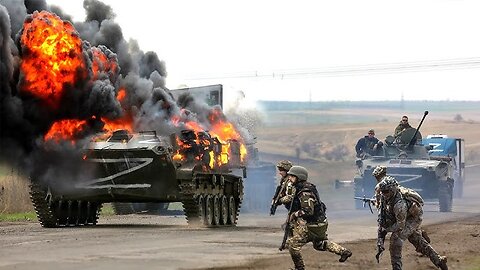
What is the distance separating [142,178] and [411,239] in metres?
12.9

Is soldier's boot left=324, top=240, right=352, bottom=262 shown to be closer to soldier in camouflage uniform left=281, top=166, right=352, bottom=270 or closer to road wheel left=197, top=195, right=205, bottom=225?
soldier in camouflage uniform left=281, top=166, right=352, bottom=270

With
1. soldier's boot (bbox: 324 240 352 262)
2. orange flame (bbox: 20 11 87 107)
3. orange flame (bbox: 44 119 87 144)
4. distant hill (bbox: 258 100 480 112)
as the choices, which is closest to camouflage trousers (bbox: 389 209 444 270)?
soldier's boot (bbox: 324 240 352 262)

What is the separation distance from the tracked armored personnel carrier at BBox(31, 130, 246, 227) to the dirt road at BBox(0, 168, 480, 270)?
2.58 ft

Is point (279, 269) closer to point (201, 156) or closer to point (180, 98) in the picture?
point (201, 156)

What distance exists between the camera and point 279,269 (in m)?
18.6

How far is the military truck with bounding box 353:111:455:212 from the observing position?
41.0 metres

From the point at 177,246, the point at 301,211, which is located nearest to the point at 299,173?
the point at 301,211

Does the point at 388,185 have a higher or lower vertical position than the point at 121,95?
lower

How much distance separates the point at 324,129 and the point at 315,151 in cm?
176

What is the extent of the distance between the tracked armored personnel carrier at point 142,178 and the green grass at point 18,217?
204 inches

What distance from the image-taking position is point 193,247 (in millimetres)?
23062

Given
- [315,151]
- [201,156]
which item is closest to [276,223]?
[201,156]

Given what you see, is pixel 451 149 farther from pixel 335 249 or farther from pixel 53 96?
pixel 335 249

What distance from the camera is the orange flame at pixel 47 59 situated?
32.1m
